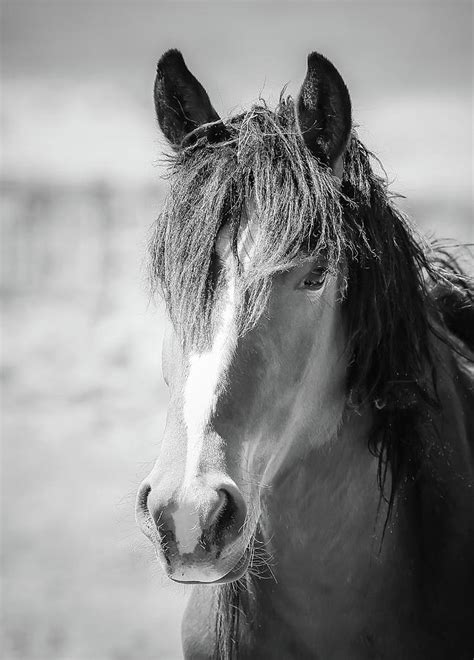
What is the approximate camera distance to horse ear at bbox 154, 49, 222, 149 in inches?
96.0

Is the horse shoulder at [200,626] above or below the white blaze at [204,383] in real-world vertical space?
below

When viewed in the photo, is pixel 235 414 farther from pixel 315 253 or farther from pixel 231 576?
pixel 315 253

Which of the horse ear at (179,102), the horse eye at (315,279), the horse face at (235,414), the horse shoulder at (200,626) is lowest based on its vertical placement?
the horse shoulder at (200,626)

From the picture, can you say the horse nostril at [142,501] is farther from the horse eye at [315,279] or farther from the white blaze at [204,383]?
the horse eye at [315,279]

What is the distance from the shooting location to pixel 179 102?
8.13 feet

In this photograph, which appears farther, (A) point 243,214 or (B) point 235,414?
(A) point 243,214

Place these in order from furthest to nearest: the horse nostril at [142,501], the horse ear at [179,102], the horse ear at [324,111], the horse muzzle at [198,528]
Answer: the horse ear at [179,102]
the horse ear at [324,111]
the horse nostril at [142,501]
the horse muzzle at [198,528]

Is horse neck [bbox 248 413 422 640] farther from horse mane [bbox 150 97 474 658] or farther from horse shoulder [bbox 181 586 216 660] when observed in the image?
horse shoulder [bbox 181 586 216 660]

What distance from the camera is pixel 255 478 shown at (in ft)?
6.81

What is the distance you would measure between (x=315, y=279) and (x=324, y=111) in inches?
18.8

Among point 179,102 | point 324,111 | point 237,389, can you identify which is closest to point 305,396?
point 237,389

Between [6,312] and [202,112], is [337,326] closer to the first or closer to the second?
[202,112]

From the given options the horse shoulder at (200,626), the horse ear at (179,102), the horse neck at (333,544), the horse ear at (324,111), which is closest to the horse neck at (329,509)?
the horse neck at (333,544)

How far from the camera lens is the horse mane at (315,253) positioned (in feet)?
7.07
